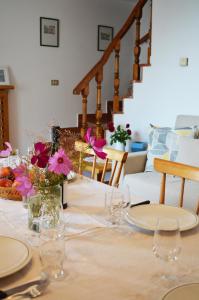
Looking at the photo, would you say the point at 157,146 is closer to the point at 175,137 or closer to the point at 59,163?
the point at 175,137

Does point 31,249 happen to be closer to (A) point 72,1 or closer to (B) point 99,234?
(B) point 99,234

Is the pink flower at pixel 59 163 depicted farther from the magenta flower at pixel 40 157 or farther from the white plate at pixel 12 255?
the white plate at pixel 12 255

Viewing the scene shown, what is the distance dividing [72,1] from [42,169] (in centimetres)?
510

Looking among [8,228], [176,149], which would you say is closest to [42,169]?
[8,228]

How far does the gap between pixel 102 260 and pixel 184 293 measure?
286 millimetres

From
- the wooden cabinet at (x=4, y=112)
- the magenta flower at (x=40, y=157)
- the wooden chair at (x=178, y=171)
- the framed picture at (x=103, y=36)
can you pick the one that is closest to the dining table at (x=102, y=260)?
the magenta flower at (x=40, y=157)

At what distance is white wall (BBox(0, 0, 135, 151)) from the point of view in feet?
17.4

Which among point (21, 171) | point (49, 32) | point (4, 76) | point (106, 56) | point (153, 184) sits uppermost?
point (49, 32)

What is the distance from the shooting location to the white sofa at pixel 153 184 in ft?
9.03

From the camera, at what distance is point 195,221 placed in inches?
54.4

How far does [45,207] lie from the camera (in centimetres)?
126

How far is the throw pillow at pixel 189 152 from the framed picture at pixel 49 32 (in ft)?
11.2

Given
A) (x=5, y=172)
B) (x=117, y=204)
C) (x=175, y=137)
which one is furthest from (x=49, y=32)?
(x=117, y=204)

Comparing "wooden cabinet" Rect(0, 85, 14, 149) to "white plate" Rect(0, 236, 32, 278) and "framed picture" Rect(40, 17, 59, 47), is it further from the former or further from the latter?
"white plate" Rect(0, 236, 32, 278)
